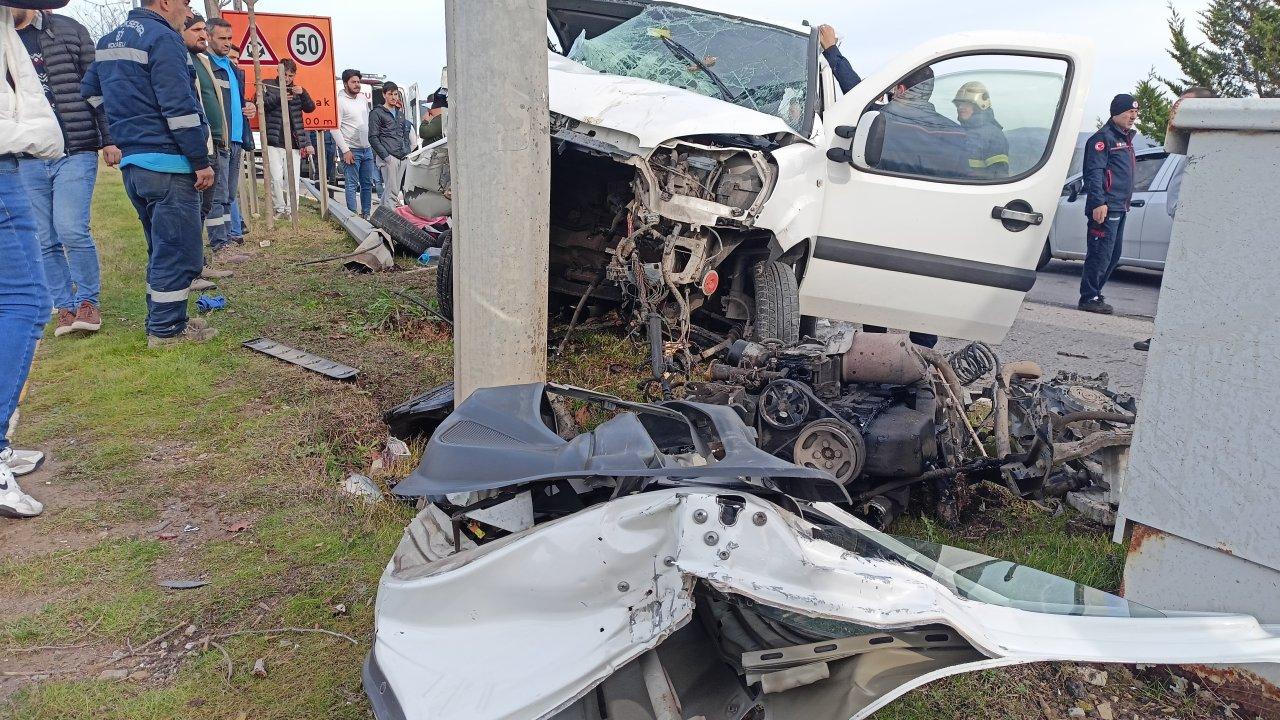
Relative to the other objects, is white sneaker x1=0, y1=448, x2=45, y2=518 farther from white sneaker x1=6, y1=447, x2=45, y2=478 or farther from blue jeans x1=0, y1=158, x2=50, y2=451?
white sneaker x1=6, y1=447, x2=45, y2=478

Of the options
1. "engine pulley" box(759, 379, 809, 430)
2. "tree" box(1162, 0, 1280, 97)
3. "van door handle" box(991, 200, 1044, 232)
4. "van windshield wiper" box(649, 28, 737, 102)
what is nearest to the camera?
"engine pulley" box(759, 379, 809, 430)

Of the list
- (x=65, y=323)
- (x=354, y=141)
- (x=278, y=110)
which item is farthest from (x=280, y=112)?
(x=65, y=323)

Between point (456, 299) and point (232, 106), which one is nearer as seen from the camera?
point (456, 299)

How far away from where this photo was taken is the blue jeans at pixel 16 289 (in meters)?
2.85

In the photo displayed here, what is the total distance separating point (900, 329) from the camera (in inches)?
186

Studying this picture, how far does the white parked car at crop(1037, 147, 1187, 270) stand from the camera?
348 inches

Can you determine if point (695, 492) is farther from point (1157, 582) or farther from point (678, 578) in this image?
point (1157, 582)

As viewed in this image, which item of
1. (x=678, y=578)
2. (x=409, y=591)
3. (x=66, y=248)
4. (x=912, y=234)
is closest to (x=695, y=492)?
(x=678, y=578)

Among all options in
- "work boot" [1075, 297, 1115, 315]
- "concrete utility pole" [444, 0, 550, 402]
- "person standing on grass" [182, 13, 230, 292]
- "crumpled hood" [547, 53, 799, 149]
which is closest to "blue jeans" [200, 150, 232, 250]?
"person standing on grass" [182, 13, 230, 292]

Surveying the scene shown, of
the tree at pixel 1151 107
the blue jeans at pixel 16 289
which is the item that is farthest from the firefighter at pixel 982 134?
the tree at pixel 1151 107

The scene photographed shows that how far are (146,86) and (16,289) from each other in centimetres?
207

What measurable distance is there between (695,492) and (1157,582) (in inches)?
63.9

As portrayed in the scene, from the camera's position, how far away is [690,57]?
483cm

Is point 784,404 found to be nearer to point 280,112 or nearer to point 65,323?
point 65,323
